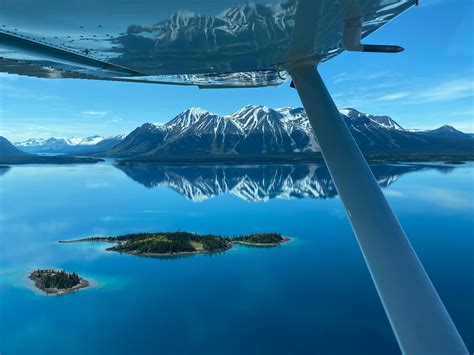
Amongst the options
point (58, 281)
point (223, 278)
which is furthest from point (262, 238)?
point (58, 281)

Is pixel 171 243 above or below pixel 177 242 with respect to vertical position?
below

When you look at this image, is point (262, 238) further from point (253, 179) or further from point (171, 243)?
point (253, 179)

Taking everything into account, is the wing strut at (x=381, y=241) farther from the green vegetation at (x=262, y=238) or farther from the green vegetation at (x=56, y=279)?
the green vegetation at (x=262, y=238)

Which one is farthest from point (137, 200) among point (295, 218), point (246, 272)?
point (246, 272)

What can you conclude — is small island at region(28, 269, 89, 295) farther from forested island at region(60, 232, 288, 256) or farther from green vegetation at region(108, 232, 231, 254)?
green vegetation at region(108, 232, 231, 254)

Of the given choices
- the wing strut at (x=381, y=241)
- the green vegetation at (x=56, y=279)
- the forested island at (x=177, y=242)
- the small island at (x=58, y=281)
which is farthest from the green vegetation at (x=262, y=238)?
the wing strut at (x=381, y=241)

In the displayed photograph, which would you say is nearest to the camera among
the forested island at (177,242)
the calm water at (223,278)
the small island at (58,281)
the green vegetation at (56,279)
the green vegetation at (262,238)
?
the calm water at (223,278)

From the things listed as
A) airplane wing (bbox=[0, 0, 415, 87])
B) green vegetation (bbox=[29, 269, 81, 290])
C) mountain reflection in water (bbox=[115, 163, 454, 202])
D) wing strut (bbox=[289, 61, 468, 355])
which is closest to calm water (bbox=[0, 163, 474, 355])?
green vegetation (bbox=[29, 269, 81, 290])
